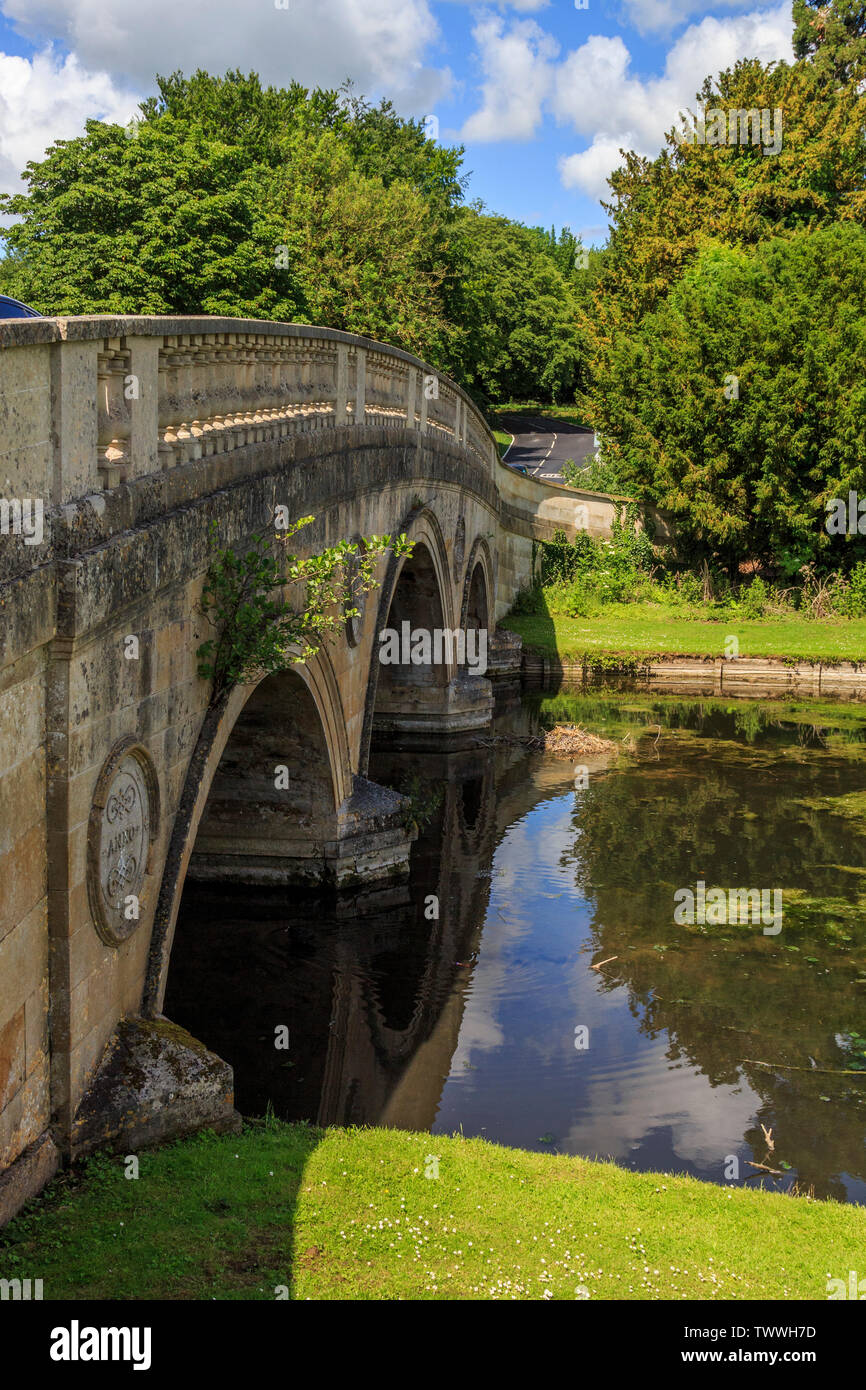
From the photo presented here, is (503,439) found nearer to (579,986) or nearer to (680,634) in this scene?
(680,634)

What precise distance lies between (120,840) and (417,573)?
15563 millimetres

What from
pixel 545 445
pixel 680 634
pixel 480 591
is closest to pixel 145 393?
pixel 480 591

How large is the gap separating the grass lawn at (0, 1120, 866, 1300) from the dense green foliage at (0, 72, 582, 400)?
69.4 ft

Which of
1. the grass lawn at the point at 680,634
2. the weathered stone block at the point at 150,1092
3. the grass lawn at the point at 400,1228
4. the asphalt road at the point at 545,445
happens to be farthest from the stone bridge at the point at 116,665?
the asphalt road at the point at 545,445

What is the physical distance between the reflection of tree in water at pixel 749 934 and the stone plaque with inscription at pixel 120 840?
527 centimetres

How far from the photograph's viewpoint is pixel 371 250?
35.1 metres

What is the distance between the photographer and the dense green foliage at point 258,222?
1053 inches

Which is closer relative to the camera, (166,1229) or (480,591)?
Answer: (166,1229)

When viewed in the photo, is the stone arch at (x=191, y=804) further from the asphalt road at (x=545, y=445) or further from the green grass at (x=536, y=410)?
the green grass at (x=536, y=410)

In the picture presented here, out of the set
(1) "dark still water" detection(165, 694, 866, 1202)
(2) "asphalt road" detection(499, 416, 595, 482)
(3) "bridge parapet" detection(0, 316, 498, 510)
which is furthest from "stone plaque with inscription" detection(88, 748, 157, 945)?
(2) "asphalt road" detection(499, 416, 595, 482)

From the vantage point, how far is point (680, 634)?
3156 centimetres

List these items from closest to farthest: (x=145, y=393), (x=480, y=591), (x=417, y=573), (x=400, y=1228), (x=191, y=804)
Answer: (x=400, y=1228) → (x=145, y=393) → (x=191, y=804) → (x=417, y=573) → (x=480, y=591)

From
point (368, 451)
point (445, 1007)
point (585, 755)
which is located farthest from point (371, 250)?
point (445, 1007)
